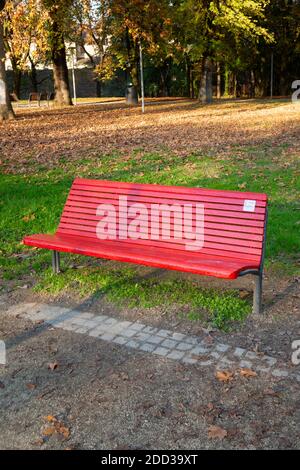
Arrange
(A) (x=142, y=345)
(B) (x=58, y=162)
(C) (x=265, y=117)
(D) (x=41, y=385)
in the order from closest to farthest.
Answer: (D) (x=41, y=385), (A) (x=142, y=345), (B) (x=58, y=162), (C) (x=265, y=117)

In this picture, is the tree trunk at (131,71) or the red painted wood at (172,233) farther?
the tree trunk at (131,71)

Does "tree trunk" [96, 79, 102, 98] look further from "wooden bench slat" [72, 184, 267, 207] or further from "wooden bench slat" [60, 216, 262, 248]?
"wooden bench slat" [60, 216, 262, 248]

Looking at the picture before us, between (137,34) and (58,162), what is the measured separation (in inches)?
606

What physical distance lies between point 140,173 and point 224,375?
21.6 feet

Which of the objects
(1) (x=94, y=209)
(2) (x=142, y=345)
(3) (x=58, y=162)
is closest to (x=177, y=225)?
(1) (x=94, y=209)

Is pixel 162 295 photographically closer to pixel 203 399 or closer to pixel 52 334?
pixel 52 334

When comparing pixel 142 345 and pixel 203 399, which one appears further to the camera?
pixel 142 345

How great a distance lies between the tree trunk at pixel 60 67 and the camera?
77.6 ft

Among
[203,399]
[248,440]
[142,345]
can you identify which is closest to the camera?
[248,440]

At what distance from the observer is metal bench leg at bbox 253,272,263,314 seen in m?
4.69

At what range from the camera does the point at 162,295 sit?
5184mm

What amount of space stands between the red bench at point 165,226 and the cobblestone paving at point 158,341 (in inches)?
21.3

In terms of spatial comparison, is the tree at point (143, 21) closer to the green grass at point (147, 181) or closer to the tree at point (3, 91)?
the tree at point (3, 91)

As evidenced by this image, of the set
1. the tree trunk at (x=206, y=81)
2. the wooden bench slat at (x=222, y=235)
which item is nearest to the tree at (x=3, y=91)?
the tree trunk at (x=206, y=81)
